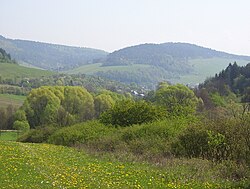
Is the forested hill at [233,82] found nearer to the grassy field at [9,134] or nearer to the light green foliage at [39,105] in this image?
the light green foliage at [39,105]

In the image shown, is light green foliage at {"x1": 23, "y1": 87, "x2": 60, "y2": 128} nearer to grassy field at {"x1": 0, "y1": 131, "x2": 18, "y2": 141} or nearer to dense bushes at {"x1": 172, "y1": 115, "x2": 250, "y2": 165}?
grassy field at {"x1": 0, "y1": 131, "x2": 18, "y2": 141}

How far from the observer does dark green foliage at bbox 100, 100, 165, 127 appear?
38.2 metres

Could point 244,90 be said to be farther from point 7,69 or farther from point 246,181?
point 7,69

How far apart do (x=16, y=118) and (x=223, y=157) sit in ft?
228

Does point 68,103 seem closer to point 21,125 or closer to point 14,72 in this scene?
point 21,125

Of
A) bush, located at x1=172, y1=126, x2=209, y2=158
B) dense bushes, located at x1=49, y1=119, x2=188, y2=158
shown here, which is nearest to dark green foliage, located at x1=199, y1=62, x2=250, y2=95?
dense bushes, located at x1=49, y1=119, x2=188, y2=158

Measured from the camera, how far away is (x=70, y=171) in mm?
16234

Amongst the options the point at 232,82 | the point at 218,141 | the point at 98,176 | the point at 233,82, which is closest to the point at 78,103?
the point at 233,82

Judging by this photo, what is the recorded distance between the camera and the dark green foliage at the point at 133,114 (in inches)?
1505

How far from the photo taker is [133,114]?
127 ft

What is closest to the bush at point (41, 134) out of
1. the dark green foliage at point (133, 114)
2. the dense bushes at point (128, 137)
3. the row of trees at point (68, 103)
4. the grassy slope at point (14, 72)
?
the dense bushes at point (128, 137)

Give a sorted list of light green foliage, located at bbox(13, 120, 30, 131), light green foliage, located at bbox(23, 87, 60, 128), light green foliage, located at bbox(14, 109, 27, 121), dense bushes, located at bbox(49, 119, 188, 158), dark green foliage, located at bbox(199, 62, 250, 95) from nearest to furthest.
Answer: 1. dense bushes, located at bbox(49, 119, 188, 158)
2. light green foliage, located at bbox(13, 120, 30, 131)
3. light green foliage, located at bbox(14, 109, 27, 121)
4. light green foliage, located at bbox(23, 87, 60, 128)
5. dark green foliage, located at bbox(199, 62, 250, 95)

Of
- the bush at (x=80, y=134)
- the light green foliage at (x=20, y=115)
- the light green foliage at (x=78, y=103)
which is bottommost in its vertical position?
the light green foliage at (x=20, y=115)

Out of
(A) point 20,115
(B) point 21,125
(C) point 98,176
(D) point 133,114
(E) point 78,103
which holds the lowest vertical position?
(B) point 21,125
